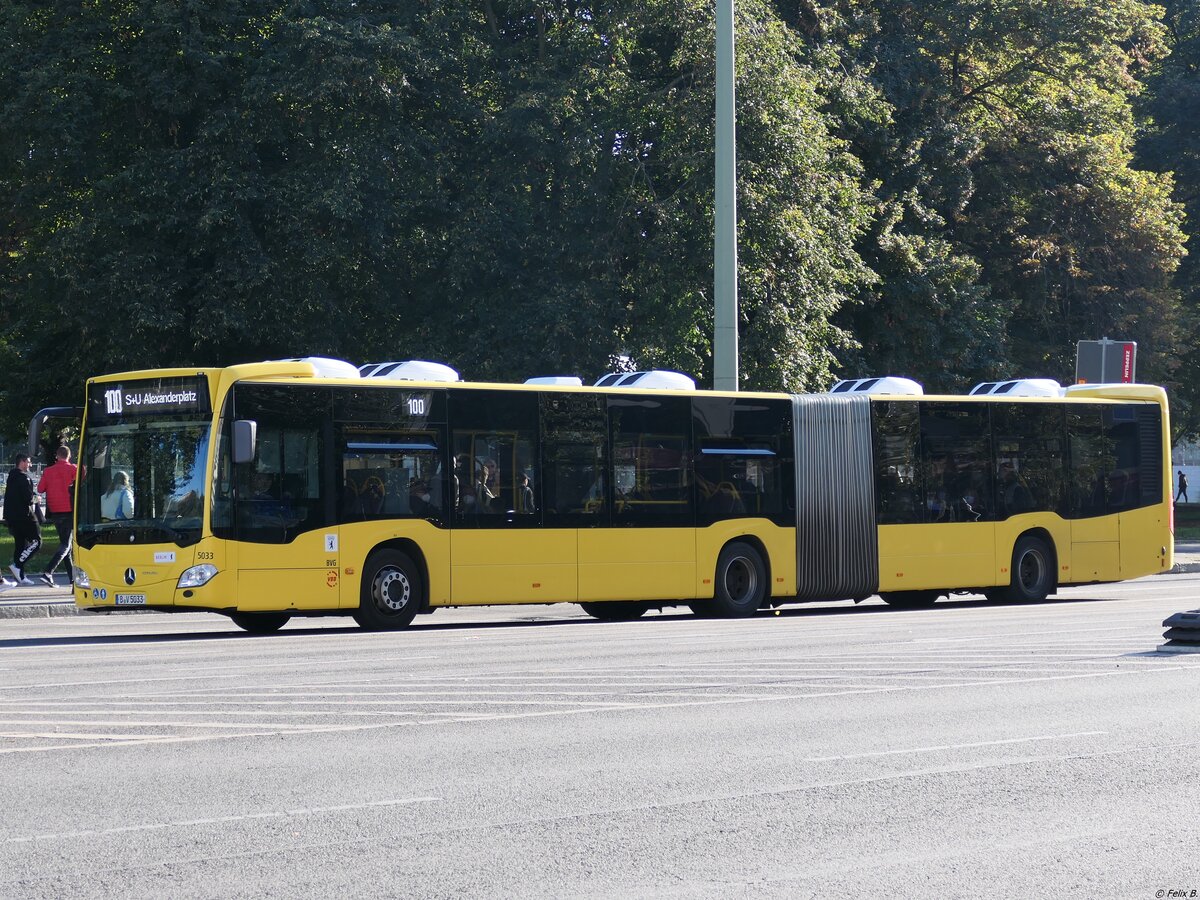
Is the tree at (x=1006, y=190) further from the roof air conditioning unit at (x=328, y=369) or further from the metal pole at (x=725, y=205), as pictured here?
the roof air conditioning unit at (x=328, y=369)

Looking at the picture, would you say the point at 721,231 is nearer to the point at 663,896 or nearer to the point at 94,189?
the point at 94,189

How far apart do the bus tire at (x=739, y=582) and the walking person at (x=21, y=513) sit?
31.0 feet

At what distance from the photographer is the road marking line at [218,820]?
6.91 m

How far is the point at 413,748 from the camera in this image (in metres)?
9.34

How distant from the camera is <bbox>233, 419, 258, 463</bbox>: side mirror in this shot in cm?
1780

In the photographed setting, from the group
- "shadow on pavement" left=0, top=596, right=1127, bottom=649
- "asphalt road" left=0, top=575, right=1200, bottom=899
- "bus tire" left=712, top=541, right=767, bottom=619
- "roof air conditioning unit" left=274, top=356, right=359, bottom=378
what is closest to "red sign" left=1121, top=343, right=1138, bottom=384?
"shadow on pavement" left=0, top=596, right=1127, bottom=649

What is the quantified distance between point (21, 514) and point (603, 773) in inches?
719

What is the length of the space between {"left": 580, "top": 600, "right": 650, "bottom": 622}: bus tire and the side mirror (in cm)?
637

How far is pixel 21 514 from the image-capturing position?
2477cm

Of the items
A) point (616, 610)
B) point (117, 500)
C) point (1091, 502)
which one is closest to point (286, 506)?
point (117, 500)

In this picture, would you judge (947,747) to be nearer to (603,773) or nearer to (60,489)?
(603,773)

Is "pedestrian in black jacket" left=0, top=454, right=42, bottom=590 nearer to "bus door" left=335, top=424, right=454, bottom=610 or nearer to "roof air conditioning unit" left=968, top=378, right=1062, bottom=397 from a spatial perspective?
"bus door" left=335, top=424, right=454, bottom=610

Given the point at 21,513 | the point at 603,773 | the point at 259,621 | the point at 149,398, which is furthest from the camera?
the point at 21,513

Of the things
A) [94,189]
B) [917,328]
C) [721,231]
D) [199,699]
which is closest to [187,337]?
[94,189]
